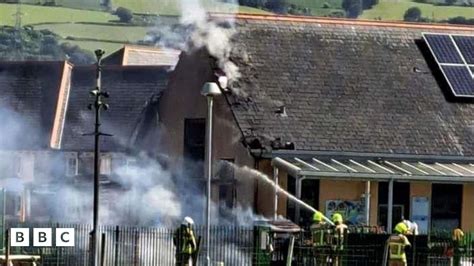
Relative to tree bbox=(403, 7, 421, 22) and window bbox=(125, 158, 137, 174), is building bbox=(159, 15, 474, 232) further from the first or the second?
tree bbox=(403, 7, 421, 22)

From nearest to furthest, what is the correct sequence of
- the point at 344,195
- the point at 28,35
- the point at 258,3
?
the point at 344,195 < the point at 258,3 < the point at 28,35

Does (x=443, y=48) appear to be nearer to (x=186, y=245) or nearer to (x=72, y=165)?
(x=186, y=245)

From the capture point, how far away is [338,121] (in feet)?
173

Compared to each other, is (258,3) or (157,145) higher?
(258,3)

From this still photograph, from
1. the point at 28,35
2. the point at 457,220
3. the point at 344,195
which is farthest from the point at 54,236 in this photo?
the point at 28,35

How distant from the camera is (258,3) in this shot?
8725cm

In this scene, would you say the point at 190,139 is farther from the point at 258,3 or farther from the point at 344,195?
the point at 258,3

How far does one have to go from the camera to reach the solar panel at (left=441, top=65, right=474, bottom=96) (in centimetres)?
5494

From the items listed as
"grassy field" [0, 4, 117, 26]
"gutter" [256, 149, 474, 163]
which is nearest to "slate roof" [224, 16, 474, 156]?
"gutter" [256, 149, 474, 163]

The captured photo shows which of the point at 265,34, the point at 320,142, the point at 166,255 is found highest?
the point at 265,34

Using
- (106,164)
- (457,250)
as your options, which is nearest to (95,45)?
(106,164)

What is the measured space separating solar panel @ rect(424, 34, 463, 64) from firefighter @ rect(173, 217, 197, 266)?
1815 cm

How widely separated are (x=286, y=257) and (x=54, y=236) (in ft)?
18.8

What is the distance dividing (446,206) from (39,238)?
16074 millimetres
